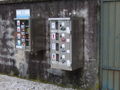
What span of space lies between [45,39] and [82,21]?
1.48 metres

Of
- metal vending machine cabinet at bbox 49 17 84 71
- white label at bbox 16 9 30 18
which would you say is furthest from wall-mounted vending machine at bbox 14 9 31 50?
metal vending machine cabinet at bbox 49 17 84 71

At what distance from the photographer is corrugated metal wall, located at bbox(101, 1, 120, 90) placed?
5832mm

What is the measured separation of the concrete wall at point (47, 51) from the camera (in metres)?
6.14

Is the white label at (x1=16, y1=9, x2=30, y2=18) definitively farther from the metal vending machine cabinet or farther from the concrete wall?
the metal vending machine cabinet

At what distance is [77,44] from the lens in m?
6.05

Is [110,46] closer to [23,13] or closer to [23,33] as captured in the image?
[23,33]

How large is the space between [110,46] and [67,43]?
1199mm

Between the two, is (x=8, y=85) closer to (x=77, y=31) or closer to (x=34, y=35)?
(x=34, y=35)

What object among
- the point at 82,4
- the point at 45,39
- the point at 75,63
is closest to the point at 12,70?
the point at 45,39

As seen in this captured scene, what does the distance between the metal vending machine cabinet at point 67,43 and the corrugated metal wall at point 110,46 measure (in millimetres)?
654

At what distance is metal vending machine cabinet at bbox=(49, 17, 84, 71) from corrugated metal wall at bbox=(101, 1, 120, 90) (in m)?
0.65

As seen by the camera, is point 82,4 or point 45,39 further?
point 45,39

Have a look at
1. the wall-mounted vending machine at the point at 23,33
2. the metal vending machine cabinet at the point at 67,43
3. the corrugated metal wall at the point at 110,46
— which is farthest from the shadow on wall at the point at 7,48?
the corrugated metal wall at the point at 110,46

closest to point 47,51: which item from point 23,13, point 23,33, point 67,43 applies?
point 23,33
